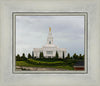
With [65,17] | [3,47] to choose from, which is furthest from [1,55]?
[65,17]

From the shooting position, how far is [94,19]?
1711 mm

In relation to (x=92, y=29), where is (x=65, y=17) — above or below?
above

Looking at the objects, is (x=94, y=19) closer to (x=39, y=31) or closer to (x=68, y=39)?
(x=68, y=39)

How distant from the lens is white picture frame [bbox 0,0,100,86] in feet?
5.59

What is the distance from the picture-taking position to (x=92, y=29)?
5.63 feet

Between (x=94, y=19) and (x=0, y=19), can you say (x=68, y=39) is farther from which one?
(x=0, y=19)
